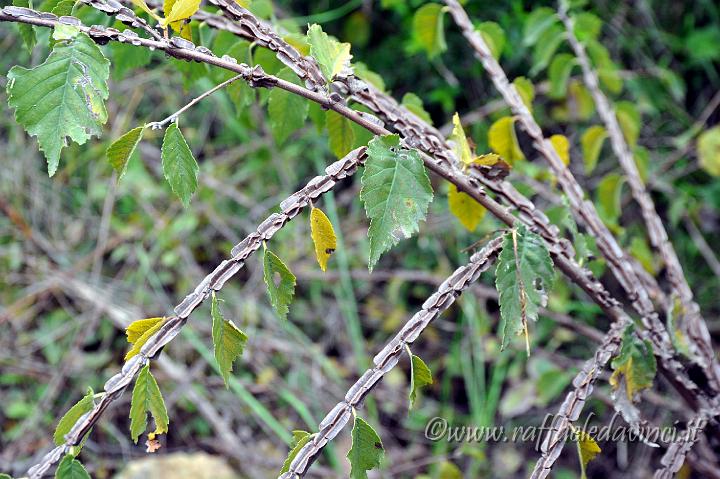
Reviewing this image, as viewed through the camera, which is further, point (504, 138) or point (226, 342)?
point (504, 138)

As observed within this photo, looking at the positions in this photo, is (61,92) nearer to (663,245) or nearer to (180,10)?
(180,10)

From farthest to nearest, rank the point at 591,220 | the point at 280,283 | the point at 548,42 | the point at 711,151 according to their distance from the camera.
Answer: the point at 711,151 → the point at 548,42 → the point at 591,220 → the point at 280,283

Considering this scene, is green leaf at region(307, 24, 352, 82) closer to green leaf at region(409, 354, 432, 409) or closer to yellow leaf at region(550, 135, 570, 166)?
green leaf at region(409, 354, 432, 409)

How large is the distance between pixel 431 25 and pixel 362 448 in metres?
0.80

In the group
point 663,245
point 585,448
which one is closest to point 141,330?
point 585,448

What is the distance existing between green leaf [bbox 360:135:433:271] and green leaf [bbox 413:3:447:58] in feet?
1.76

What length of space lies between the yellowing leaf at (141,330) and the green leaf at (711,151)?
1.65 meters

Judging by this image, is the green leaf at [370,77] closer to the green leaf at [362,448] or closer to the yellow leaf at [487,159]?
the yellow leaf at [487,159]

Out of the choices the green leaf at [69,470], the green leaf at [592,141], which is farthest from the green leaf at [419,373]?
the green leaf at [592,141]

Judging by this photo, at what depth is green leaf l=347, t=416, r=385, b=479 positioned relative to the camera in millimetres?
764

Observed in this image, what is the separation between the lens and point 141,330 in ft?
2.50

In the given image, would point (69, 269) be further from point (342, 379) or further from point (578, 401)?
point (578, 401)

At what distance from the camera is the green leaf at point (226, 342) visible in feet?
2.45

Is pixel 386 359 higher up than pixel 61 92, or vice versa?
pixel 61 92
